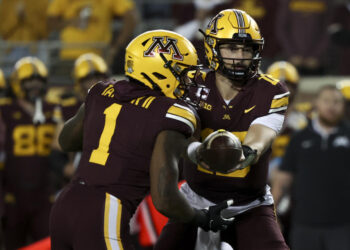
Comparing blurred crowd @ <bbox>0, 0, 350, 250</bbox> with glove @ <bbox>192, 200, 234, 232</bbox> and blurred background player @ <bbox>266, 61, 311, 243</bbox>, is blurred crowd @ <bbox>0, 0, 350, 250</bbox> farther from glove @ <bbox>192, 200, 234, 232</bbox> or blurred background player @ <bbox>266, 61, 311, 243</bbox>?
glove @ <bbox>192, 200, 234, 232</bbox>

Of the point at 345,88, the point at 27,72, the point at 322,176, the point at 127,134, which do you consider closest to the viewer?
the point at 127,134

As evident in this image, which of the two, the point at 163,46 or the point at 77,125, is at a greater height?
the point at 163,46

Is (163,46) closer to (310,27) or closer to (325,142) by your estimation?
(325,142)

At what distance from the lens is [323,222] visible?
24.0 feet

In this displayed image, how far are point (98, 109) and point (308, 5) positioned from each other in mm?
5543

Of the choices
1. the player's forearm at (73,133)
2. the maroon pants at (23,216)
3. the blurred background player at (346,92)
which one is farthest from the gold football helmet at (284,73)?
the player's forearm at (73,133)

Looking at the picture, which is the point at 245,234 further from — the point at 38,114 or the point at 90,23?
the point at 90,23

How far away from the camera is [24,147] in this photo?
8227mm

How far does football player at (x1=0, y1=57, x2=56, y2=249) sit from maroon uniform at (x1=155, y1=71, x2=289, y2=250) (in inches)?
140

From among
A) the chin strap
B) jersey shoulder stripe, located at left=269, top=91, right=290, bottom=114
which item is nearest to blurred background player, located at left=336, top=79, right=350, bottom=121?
the chin strap

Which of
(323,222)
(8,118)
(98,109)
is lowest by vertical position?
(323,222)

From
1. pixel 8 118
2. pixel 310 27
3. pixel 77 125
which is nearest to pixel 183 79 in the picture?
pixel 77 125

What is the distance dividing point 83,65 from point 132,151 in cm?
421

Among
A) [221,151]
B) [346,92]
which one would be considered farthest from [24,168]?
[221,151]
